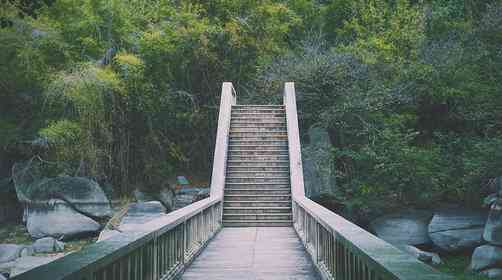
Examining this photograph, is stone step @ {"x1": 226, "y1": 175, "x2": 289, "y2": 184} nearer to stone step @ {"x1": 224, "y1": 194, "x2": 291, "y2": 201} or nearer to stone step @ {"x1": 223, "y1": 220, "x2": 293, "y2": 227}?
stone step @ {"x1": 224, "y1": 194, "x2": 291, "y2": 201}

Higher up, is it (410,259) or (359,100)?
(359,100)

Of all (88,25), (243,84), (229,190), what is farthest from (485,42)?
(88,25)

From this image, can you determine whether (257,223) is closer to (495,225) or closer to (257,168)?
(257,168)

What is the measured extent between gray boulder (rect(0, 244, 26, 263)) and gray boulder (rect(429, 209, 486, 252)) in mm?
11960

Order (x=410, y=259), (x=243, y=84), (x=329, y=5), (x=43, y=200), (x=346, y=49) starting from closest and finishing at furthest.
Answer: (x=410, y=259) < (x=43, y=200) < (x=346, y=49) < (x=243, y=84) < (x=329, y=5)

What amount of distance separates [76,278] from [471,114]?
1522cm

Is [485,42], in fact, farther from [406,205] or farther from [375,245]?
[375,245]

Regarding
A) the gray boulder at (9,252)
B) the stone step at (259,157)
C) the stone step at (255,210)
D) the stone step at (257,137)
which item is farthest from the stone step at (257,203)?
the gray boulder at (9,252)

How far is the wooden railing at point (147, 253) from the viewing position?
2783mm

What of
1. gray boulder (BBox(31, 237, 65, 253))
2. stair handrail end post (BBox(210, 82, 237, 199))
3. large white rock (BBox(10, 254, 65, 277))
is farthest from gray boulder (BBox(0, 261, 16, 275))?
stair handrail end post (BBox(210, 82, 237, 199))

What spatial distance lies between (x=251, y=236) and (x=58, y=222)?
24.4ft

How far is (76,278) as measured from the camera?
267cm

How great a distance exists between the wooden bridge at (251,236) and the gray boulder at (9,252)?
224 inches

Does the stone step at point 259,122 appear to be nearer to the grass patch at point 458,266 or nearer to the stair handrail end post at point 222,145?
the stair handrail end post at point 222,145
